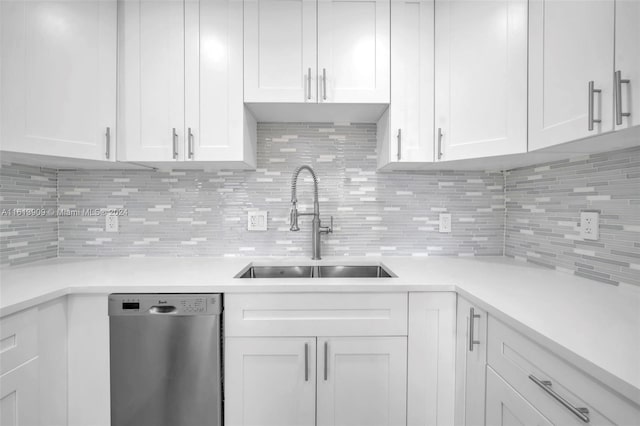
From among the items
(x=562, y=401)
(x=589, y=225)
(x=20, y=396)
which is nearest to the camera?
(x=562, y=401)

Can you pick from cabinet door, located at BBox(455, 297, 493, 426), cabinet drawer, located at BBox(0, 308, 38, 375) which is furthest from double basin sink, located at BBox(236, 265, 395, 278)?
cabinet drawer, located at BBox(0, 308, 38, 375)

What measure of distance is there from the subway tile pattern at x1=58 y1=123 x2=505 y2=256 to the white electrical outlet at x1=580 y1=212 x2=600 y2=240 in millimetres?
569

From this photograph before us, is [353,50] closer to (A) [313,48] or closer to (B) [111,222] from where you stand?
(A) [313,48]

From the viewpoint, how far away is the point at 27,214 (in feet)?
5.39

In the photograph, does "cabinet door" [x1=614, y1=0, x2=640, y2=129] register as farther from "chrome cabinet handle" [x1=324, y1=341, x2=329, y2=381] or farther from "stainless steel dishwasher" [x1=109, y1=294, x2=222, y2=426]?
"stainless steel dishwasher" [x1=109, y1=294, x2=222, y2=426]

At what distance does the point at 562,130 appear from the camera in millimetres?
993

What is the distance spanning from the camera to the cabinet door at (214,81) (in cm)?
148

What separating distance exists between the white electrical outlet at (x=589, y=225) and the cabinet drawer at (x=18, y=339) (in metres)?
2.22

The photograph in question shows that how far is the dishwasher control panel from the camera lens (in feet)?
4.00

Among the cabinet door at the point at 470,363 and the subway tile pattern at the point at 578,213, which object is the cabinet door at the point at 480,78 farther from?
the cabinet door at the point at 470,363

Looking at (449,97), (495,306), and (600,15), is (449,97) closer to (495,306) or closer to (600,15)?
(600,15)

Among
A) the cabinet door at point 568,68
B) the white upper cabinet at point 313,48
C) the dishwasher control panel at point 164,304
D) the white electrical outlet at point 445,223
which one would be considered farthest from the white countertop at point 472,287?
the white upper cabinet at point 313,48

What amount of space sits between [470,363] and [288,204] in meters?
1.22

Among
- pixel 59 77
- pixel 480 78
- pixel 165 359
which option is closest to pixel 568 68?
pixel 480 78
